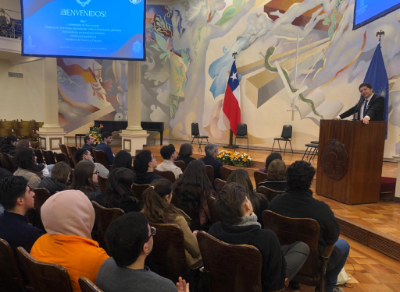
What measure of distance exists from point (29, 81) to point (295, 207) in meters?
12.3

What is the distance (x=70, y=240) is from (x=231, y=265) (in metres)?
0.78

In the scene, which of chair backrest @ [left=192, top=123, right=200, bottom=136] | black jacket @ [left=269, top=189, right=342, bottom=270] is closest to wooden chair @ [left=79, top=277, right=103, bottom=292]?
black jacket @ [left=269, top=189, right=342, bottom=270]

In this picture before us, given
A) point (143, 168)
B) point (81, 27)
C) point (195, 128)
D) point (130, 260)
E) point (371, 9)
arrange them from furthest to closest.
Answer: point (195, 128), point (81, 27), point (371, 9), point (143, 168), point (130, 260)

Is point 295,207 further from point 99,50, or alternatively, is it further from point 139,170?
point 99,50

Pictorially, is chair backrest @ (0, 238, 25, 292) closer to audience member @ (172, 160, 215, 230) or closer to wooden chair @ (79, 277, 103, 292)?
wooden chair @ (79, 277, 103, 292)

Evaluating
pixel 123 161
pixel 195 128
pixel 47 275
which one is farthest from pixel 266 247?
pixel 195 128

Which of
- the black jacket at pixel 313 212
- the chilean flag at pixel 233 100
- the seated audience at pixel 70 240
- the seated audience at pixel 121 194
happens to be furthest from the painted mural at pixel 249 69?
the seated audience at pixel 70 240

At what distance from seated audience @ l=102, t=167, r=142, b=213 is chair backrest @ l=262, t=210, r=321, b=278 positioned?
0.96 metres

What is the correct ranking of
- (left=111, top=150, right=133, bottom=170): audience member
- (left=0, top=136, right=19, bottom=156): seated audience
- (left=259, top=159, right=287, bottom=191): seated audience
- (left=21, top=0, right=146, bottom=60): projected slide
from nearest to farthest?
1. (left=259, top=159, right=287, bottom=191): seated audience
2. (left=111, top=150, right=133, bottom=170): audience member
3. (left=0, top=136, right=19, bottom=156): seated audience
4. (left=21, top=0, right=146, bottom=60): projected slide

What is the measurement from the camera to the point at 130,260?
1.22 m

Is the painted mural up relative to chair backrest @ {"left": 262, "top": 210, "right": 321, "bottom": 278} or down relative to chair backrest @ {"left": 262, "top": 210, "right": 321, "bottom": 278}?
up

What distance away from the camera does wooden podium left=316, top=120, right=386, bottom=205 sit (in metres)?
3.88

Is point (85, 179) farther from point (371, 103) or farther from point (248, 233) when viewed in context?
point (371, 103)

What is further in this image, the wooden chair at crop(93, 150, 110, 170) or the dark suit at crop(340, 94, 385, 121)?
the wooden chair at crop(93, 150, 110, 170)
